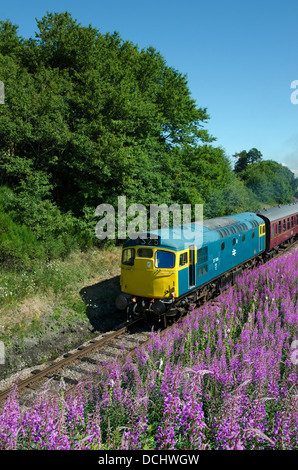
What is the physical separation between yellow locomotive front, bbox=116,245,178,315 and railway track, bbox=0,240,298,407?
3.08 ft

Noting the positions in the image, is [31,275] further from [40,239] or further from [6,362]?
[6,362]

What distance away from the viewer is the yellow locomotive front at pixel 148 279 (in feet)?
37.1

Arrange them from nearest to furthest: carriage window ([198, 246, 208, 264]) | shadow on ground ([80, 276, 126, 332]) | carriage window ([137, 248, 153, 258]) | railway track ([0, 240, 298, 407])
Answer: railway track ([0, 240, 298, 407])
carriage window ([137, 248, 153, 258])
carriage window ([198, 246, 208, 264])
shadow on ground ([80, 276, 126, 332])

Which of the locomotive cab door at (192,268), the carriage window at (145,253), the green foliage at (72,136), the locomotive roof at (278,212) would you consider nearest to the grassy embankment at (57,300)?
the green foliage at (72,136)

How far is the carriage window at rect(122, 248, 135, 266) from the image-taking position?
12.2 m

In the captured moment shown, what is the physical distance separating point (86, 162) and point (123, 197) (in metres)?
2.72

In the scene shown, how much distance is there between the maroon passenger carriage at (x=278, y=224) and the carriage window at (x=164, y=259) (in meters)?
12.6

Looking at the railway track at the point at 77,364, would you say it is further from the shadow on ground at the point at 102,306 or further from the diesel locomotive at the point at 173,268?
the shadow on ground at the point at 102,306

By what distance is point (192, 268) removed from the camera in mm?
12258

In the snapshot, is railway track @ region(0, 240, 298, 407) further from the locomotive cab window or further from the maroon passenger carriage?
the maroon passenger carriage

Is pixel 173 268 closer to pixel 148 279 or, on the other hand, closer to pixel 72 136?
pixel 148 279

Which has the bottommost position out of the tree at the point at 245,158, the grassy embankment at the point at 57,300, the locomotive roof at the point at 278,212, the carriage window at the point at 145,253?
the grassy embankment at the point at 57,300

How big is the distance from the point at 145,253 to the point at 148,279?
94cm

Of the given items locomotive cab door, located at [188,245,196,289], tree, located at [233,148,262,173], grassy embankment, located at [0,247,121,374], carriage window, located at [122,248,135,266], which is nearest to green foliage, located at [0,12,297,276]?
grassy embankment, located at [0,247,121,374]
